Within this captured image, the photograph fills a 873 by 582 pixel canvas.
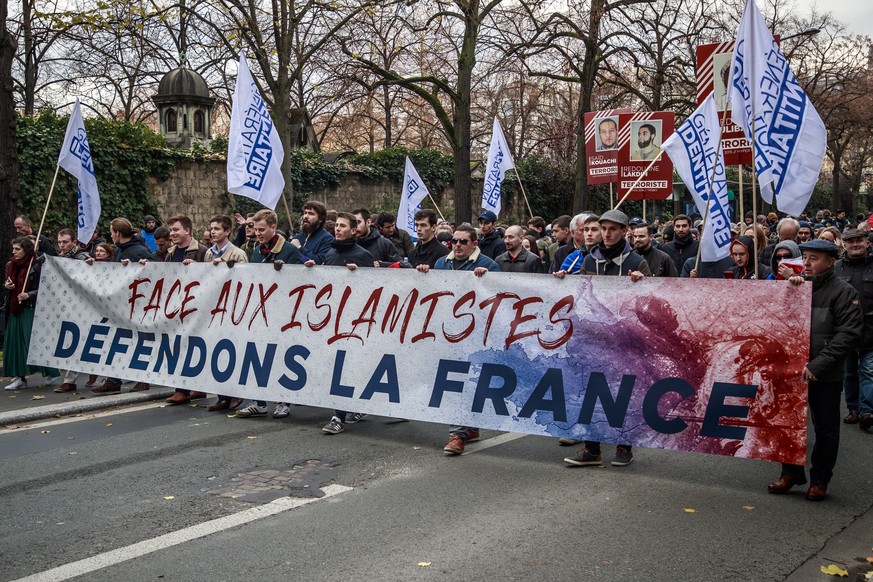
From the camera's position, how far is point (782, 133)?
7246 mm

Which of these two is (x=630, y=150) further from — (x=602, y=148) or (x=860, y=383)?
(x=860, y=383)

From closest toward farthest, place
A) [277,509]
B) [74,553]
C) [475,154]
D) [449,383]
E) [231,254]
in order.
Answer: [74,553]
[277,509]
[449,383]
[231,254]
[475,154]

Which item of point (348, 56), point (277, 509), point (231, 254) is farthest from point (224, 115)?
point (277, 509)

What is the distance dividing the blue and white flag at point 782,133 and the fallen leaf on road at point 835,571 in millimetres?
3130

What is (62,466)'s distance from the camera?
701 centimetres

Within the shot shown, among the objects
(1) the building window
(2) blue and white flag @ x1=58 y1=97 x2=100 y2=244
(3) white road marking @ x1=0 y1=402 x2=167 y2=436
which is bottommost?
(3) white road marking @ x1=0 y1=402 x2=167 y2=436

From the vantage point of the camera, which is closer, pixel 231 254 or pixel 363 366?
pixel 363 366

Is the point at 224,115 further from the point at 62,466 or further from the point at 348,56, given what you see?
the point at 62,466

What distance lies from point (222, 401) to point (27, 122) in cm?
1313

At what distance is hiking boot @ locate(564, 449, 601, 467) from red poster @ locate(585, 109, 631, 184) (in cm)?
1256

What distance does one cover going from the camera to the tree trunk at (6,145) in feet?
41.9

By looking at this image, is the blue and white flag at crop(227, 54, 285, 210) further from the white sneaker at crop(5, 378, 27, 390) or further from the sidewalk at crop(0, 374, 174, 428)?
the white sneaker at crop(5, 378, 27, 390)

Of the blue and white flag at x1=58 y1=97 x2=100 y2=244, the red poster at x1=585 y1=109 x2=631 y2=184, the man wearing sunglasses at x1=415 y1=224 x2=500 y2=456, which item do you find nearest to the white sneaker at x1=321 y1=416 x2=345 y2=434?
the man wearing sunglasses at x1=415 y1=224 x2=500 y2=456

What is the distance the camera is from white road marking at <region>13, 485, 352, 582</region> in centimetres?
474
